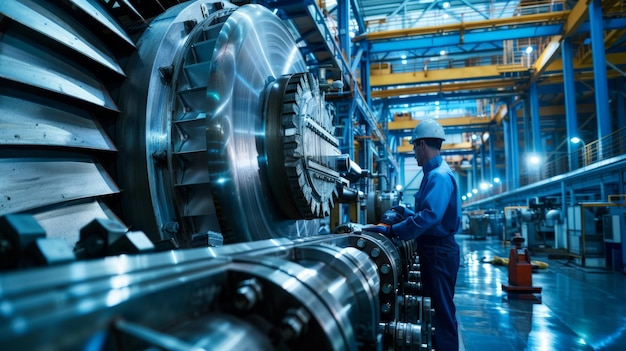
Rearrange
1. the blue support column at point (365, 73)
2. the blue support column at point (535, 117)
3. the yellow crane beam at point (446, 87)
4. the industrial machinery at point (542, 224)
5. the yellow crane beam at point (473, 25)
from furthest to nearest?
the yellow crane beam at point (446, 87) < the blue support column at point (535, 117) < the blue support column at point (365, 73) < the yellow crane beam at point (473, 25) < the industrial machinery at point (542, 224)

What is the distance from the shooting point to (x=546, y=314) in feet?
14.0

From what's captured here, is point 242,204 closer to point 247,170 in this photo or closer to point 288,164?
point 247,170

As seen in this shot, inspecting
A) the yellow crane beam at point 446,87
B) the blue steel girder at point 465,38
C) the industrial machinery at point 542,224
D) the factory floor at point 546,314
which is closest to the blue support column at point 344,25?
the factory floor at point 546,314

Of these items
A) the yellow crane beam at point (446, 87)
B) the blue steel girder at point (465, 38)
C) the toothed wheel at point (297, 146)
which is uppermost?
the blue steel girder at point (465, 38)

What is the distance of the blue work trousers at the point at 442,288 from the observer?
7.99 feet

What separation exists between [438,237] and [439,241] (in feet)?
0.09

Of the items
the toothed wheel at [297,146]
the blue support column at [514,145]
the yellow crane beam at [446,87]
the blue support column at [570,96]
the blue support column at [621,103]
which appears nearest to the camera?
the toothed wheel at [297,146]

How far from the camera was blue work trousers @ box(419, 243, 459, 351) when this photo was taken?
2.44m

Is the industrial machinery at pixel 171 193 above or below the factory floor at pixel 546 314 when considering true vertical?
above

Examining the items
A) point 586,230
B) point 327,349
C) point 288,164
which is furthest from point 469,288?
point 327,349

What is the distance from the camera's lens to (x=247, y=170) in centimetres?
173

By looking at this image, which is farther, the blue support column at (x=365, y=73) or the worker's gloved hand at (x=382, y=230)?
the blue support column at (x=365, y=73)

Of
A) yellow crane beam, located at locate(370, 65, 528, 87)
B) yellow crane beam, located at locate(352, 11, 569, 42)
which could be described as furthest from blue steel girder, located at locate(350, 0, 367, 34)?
yellow crane beam, located at locate(370, 65, 528, 87)

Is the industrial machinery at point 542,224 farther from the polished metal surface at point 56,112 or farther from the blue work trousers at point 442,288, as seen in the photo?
the polished metal surface at point 56,112
